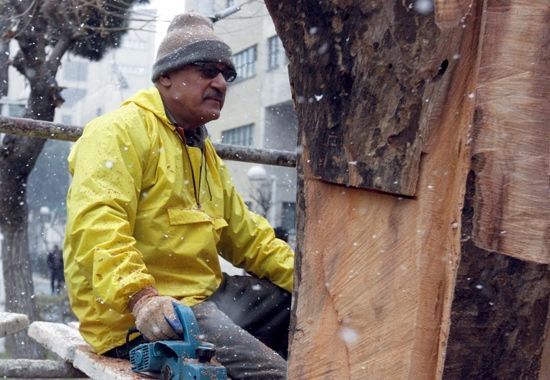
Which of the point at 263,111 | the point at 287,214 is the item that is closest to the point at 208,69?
the point at 263,111

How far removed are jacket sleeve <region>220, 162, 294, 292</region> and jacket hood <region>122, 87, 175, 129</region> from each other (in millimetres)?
469

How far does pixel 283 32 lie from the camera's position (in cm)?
232

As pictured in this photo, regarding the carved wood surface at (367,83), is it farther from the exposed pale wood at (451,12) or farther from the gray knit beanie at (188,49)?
the gray knit beanie at (188,49)

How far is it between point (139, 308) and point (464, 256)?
1.13 metres

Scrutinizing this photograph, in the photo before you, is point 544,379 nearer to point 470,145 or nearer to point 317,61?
point 470,145

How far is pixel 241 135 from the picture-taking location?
2369 cm

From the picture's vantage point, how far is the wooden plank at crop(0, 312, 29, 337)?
3598 mm

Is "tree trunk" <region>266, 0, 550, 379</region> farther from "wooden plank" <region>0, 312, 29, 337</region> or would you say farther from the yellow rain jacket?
"wooden plank" <region>0, 312, 29, 337</region>

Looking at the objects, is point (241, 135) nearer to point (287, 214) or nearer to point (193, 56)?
point (287, 214)

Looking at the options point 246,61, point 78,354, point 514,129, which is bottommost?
point 78,354

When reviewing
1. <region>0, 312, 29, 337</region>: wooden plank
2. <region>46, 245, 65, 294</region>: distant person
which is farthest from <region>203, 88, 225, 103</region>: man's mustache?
<region>46, 245, 65, 294</region>: distant person

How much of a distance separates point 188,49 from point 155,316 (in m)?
1.11

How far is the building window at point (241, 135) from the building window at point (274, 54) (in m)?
1.86

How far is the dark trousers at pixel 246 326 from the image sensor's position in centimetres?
297
